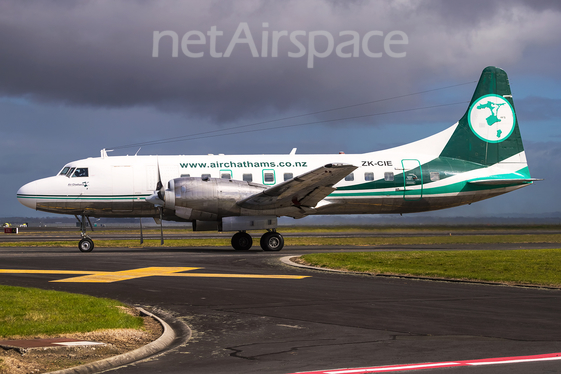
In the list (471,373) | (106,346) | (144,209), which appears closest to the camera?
(471,373)

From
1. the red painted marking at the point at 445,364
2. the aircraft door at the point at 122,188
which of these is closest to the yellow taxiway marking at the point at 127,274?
the red painted marking at the point at 445,364

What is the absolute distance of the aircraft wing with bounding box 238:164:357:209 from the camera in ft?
74.0

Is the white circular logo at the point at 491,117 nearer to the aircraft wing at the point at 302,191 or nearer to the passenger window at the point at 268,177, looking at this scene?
the aircraft wing at the point at 302,191

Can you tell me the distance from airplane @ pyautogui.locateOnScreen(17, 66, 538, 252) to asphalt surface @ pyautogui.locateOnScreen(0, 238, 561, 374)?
7658 millimetres

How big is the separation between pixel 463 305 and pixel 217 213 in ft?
49.5

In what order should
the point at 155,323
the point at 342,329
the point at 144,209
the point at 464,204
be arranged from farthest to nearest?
the point at 464,204 < the point at 144,209 < the point at 155,323 < the point at 342,329

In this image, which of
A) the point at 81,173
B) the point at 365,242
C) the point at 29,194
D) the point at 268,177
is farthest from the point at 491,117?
the point at 29,194

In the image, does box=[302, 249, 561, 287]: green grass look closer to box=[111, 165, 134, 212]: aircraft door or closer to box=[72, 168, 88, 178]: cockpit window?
box=[111, 165, 134, 212]: aircraft door

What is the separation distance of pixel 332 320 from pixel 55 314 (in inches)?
198

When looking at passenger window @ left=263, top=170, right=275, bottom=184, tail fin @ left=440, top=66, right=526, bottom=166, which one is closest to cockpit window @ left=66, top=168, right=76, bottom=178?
passenger window @ left=263, top=170, right=275, bottom=184

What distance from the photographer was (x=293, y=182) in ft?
75.6

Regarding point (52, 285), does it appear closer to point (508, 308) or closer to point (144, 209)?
point (508, 308)

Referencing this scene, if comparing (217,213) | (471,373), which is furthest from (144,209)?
(471,373)

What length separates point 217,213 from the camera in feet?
80.2
